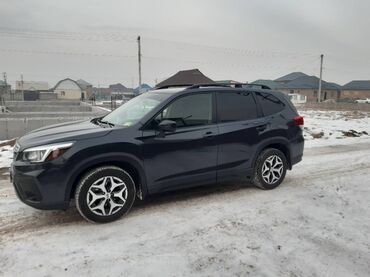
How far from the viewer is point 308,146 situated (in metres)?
9.16

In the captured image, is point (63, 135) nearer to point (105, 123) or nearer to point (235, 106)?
point (105, 123)

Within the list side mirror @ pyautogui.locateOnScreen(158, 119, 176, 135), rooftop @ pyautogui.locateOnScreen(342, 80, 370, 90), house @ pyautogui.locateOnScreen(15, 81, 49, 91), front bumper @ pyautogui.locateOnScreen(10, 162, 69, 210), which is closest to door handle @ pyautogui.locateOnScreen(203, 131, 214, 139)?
side mirror @ pyautogui.locateOnScreen(158, 119, 176, 135)

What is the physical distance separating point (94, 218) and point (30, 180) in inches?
33.7

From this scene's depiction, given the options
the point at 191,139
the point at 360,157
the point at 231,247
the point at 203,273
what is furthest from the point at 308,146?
the point at 203,273

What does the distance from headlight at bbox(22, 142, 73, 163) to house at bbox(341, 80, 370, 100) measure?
7941 cm

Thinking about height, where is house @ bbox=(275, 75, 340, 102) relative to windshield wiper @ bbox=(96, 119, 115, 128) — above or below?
above

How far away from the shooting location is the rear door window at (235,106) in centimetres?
470

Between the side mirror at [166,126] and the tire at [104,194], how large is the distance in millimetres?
724

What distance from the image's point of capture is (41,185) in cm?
350

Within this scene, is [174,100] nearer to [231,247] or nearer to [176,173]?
[176,173]

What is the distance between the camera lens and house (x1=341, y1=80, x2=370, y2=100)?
71625mm

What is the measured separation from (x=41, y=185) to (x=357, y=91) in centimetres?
8148

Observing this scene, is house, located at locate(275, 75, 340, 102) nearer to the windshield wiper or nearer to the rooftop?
the rooftop

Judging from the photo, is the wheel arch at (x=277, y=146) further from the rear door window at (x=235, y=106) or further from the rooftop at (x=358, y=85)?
the rooftop at (x=358, y=85)
